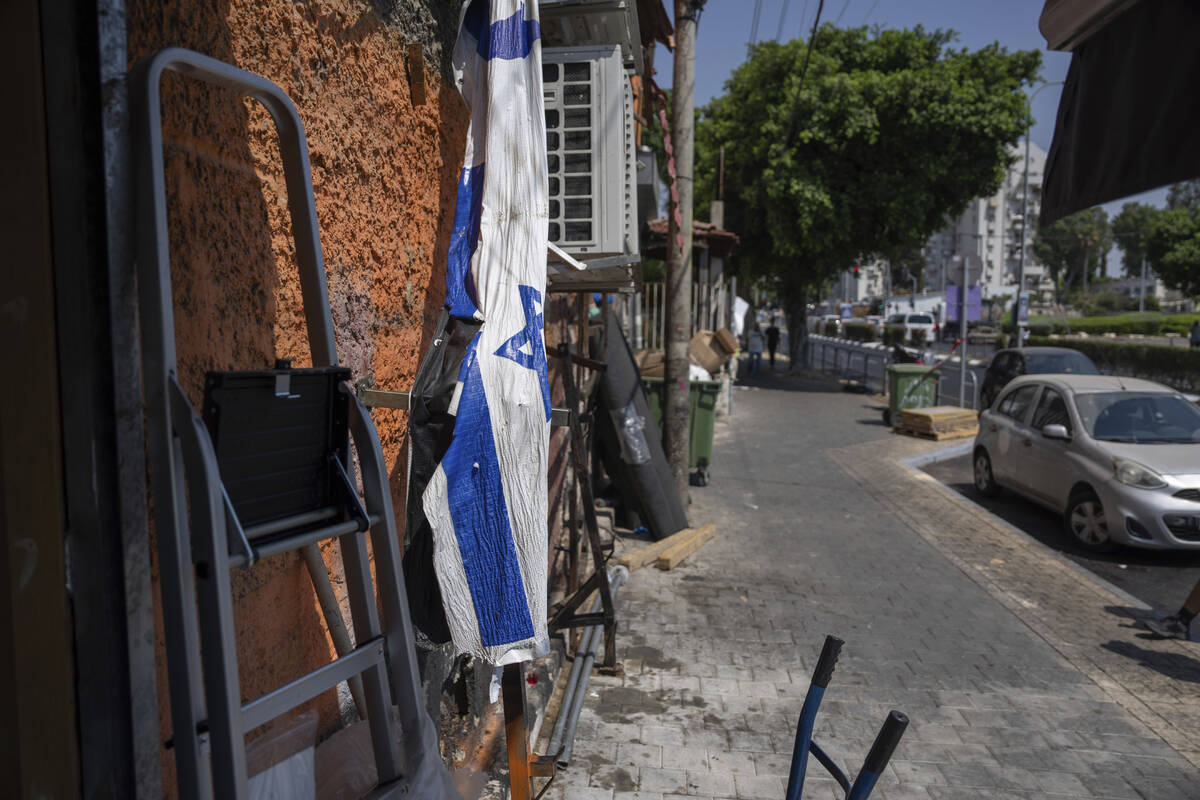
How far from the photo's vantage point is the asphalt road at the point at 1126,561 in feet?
22.1

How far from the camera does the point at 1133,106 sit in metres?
2.89

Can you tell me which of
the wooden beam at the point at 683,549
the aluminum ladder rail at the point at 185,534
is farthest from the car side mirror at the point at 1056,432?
the aluminum ladder rail at the point at 185,534

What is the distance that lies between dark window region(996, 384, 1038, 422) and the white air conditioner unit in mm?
7525

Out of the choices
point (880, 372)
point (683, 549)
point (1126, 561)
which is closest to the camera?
point (683, 549)

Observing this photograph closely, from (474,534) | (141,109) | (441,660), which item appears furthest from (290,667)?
(141,109)

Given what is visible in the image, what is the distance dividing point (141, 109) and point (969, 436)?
14.8m

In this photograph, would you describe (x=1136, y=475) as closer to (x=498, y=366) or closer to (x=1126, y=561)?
(x=1126, y=561)

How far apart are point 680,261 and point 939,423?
790cm

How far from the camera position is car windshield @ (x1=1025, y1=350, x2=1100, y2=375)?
14.9 metres

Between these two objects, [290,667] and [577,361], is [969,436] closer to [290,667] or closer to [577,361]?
[577,361]

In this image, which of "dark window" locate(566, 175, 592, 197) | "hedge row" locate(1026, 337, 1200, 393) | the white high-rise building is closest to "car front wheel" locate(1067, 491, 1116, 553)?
"dark window" locate(566, 175, 592, 197)

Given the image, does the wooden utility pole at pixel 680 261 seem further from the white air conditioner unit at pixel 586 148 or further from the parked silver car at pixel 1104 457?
the white air conditioner unit at pixel 586 148

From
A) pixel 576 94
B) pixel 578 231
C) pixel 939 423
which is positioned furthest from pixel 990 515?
pixel 576 94

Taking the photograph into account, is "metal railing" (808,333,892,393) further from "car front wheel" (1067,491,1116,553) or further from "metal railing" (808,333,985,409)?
"car front wheel" (1067,491,1116,553)
